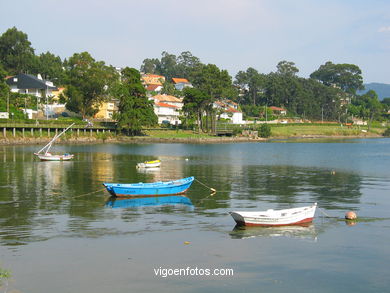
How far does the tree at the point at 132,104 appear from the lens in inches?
5375

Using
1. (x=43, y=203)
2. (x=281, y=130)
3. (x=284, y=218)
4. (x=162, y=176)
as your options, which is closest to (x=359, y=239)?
(x=284, y=218)

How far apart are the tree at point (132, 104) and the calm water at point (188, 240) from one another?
84868mm

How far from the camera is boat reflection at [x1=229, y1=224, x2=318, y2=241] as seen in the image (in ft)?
96.7

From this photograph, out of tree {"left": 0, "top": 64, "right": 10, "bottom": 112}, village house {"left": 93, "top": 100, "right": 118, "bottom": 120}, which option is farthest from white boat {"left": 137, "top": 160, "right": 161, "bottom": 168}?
village house {"left": 93, "top": 100, "right": 118, "bottom": 120}

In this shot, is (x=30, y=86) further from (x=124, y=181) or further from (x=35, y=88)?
(x=124, y=181)

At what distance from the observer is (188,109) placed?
152 m

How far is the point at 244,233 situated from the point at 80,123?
115 m

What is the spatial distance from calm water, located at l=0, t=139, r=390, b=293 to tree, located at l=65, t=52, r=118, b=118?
8676 cm

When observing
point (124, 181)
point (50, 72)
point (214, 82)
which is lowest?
point (124, 181)

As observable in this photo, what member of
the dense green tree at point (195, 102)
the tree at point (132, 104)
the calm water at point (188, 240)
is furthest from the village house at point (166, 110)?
the calm water at point (188, 240)

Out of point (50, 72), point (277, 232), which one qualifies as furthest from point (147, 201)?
point (50, 72)

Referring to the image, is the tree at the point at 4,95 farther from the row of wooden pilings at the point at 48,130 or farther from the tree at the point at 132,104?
the tree at the point at 132,104

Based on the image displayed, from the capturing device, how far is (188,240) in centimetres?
2845

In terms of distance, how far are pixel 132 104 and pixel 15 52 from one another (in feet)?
235
